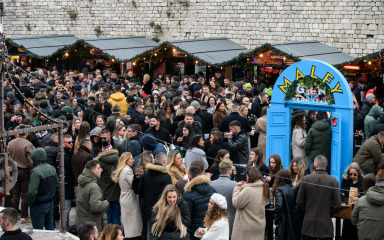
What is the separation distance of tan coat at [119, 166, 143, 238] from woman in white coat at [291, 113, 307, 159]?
3908mm

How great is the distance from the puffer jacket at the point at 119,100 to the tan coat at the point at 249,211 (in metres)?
6.92

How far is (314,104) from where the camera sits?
11859mm

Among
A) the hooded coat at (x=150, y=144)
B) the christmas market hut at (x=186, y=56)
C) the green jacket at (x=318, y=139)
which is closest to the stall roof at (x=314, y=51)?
the christmas market hut at (x=186, y=56)

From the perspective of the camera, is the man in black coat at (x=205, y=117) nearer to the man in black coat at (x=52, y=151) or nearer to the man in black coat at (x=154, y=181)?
the man in black coat at (x=52, y=151)

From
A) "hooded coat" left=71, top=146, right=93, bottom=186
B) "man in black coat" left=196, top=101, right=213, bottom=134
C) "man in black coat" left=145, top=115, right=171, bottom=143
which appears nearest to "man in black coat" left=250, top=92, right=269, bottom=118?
"man in black coat" left=196, top=101, right=213, bottom=134

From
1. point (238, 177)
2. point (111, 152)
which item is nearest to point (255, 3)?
point (238, 177)

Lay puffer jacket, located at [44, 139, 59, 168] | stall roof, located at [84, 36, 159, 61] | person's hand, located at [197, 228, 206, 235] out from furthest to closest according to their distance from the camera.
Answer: stall roof, located at [84, 36, 159, 61]
puffer jacket, located at [44, 139, 59, 168]
person's hand, located at [197, 228, 206, 235]

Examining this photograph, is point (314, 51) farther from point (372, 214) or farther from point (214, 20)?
point (372, 214)

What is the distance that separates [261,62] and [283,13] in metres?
3.50

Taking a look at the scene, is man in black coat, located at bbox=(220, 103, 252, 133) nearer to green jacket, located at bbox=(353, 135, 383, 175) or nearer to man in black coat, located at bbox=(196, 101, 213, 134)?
man in black coat, located at bbox=(196, 101, 213, 134)

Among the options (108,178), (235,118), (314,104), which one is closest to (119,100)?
(235,118)

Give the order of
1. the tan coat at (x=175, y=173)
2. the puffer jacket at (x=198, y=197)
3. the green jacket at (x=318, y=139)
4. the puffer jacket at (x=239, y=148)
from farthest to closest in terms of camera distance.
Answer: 1. the green jacket at (x=318, y=139)
2. the puffer jacket at (x=239, y=148)
3. the tan coat at (x=175, y=173)
4. the puffer jacket at (x=198, y=197)

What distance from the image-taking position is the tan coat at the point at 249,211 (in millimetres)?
7988

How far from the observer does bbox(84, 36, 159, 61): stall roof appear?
2136cm
